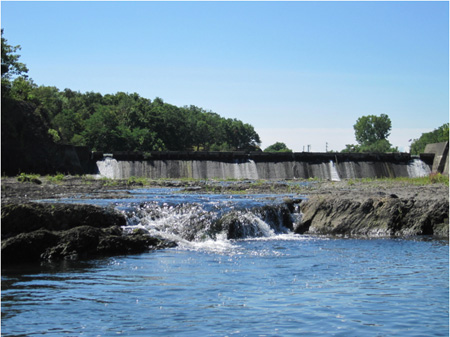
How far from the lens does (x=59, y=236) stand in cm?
1748

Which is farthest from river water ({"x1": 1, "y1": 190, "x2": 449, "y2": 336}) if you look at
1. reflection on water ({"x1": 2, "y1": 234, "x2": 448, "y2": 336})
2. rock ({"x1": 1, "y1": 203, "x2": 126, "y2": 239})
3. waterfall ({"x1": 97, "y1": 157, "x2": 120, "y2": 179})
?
waterfall ({"x1": 97, "y1": 157, "x2": 120, "y2": 179})

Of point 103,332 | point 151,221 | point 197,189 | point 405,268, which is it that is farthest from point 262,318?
point 197,189

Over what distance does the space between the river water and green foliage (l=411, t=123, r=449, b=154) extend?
128 metres

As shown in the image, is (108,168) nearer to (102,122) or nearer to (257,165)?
(257,165)

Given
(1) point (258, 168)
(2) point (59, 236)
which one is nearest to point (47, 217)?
(2) point (59, 236)

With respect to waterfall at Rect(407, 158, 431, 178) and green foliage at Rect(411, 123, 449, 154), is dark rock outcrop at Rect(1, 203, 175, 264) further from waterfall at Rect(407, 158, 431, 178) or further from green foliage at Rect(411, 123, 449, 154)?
green foliage at Rect(411, 123, 449, 154)

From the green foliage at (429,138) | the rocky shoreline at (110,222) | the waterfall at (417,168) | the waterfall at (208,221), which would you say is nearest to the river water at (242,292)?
the rocky shoreline at (110,222)

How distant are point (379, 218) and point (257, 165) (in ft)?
119

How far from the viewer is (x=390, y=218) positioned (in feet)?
75.0

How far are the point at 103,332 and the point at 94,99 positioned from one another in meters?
113

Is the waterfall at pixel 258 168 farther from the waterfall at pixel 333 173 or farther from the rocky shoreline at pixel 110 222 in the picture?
the rocky shoreline at pixel 110 222

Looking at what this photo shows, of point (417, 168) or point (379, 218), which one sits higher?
point (417, 168)

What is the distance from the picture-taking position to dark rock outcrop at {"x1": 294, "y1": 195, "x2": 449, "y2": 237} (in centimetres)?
2259

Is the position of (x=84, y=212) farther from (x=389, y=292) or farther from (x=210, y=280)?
(x=389, y=292)
